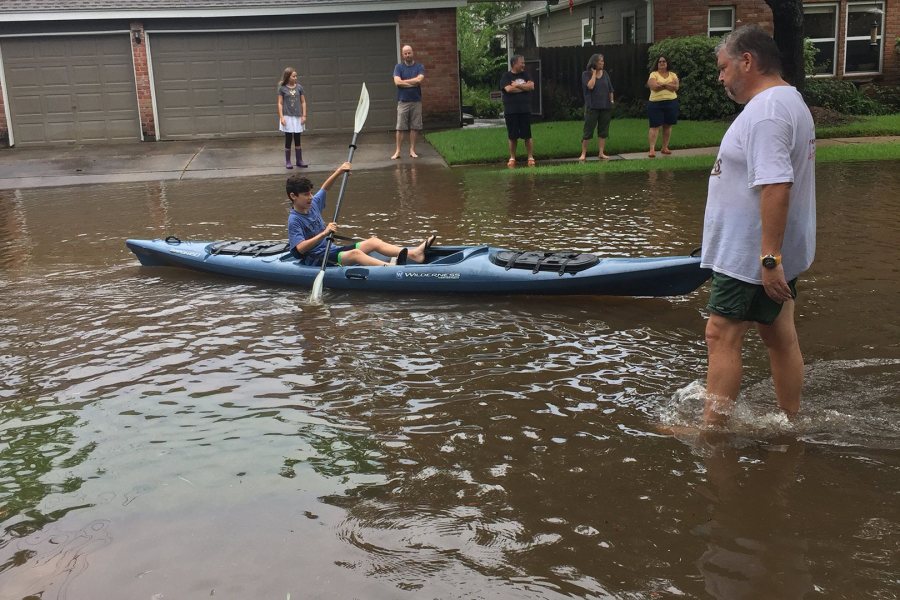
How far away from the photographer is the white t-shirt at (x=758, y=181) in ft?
11.5

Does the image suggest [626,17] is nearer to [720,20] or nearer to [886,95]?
[720,20]

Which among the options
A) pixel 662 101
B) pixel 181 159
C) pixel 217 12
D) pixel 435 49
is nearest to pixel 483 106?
pixel 435 49

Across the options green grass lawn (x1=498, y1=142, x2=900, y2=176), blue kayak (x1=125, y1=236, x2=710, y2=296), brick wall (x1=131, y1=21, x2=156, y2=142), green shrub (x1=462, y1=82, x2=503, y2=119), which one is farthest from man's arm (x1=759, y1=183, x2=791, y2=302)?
green shrub (x1=462, y1=82, x2=503, y2=119)

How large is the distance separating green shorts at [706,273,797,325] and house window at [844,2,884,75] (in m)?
19.7

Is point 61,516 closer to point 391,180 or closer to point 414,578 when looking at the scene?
point 414,578

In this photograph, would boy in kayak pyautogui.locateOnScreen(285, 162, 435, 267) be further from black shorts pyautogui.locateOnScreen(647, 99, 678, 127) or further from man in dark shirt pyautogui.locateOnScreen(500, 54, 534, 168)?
black shorts pyautogui.locateOnScreen(647, 99, 678, 127)

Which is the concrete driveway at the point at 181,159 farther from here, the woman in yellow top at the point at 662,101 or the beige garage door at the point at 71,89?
the woman in yellow top at the point at 662,101

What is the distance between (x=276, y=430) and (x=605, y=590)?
2.10 m

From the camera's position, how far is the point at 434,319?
6.55 m

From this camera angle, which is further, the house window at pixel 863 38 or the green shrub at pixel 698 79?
the house window at pixel 863 38

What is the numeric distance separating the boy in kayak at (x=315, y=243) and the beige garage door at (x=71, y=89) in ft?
44.0

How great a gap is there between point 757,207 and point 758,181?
172mm

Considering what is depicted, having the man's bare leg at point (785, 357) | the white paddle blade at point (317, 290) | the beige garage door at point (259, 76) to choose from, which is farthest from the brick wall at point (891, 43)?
the man's bare leg at point (785, 357)

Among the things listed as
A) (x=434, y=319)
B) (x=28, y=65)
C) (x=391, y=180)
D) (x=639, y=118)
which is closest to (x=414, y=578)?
(x=434, y=319)
